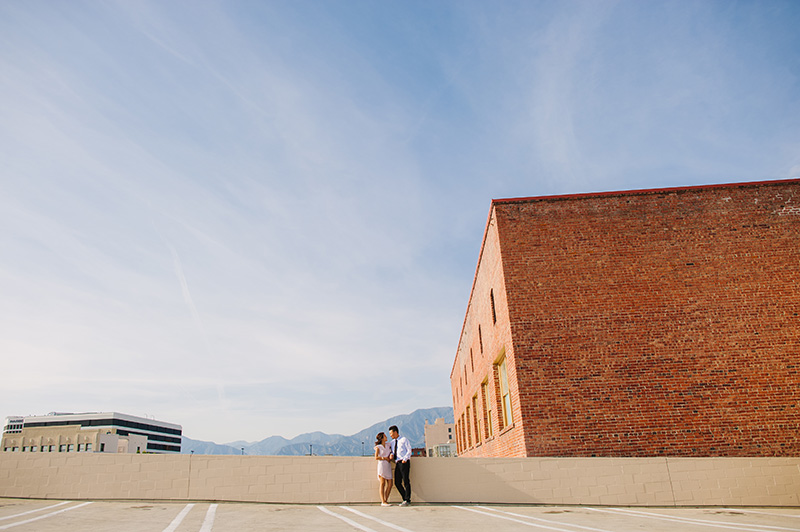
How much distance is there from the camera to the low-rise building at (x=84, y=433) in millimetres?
104562

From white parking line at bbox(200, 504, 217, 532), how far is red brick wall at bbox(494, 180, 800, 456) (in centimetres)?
701

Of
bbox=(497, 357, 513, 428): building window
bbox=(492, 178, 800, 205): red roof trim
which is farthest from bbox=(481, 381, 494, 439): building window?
bbox=(492, 178, 800, 205): red roof trim

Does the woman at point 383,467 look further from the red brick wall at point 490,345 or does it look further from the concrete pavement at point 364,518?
the red brick wall at point 490,345

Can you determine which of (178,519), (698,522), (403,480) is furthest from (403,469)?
(698,522)

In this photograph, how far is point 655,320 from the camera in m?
12.9

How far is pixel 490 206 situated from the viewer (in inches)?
582

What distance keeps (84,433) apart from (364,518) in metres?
120

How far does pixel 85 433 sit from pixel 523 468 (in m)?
120

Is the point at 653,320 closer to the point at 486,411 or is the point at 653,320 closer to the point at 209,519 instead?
the point at 486,411

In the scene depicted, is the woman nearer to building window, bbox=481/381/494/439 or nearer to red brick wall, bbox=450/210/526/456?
red brick wall, bbox=450/210/526/456

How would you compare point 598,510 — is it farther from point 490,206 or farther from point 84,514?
point 84,514

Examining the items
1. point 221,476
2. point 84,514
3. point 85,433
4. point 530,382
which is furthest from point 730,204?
point 85,433

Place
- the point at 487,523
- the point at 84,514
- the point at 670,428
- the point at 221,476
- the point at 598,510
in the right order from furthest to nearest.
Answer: the point at 670,428 < the point at 221,476 < the point at 598,510 < the point at 84,514 < the point at 487,523

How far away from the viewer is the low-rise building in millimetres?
104562
